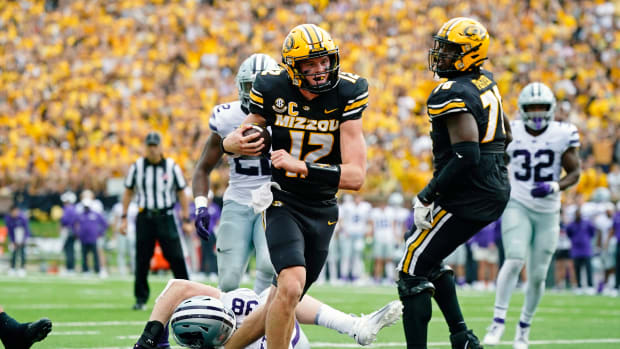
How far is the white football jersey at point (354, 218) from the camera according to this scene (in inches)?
704

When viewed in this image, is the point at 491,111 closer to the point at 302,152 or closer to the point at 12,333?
the point at 302,152

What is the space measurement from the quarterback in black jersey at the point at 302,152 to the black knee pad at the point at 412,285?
659mm

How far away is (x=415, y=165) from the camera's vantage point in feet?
65.5

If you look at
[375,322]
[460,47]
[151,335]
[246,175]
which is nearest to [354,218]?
[246,175]

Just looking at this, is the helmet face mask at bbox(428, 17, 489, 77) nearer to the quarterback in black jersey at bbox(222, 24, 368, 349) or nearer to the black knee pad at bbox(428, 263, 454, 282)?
the quarterback in black jersey at bbox(222, 24, 368, 349)

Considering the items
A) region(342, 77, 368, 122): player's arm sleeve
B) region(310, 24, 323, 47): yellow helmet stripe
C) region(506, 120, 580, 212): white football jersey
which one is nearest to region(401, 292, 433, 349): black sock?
region(342, 77, 368, 122): player's arm sleeve

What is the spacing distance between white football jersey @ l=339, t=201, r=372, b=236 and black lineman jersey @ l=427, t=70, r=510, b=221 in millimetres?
12700

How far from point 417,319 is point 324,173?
1122 millimetres

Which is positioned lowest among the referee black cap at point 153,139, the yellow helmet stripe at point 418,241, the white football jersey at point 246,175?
the yellow helmet stripe at point 418,241

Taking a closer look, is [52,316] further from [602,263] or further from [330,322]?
[602,263]

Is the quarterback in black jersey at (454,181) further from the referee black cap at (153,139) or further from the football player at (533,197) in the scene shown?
the referee black cap at (153,139)

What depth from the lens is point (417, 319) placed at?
4891 millimetres

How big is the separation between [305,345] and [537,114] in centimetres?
325

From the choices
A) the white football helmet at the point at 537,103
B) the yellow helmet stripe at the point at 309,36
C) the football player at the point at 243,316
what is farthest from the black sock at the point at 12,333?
the white football helmet at the point at 537,103
